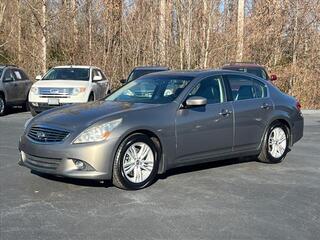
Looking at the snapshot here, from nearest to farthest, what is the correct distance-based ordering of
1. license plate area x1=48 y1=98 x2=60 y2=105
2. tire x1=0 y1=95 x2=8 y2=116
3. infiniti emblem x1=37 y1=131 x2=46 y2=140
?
1. infiniti emblem x1=37 y1=131 x2=46 y2=140
2. license plate area x1=48 y1=98 x2=60 y2=105
3. tire x1=0 y1=95 x2=8 y2=116

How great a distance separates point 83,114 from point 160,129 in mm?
995

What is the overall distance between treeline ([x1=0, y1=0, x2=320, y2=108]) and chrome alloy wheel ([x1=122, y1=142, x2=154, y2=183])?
1758 centimetres

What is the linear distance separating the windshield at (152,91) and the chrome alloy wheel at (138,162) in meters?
0.78

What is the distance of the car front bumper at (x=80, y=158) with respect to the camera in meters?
6.50

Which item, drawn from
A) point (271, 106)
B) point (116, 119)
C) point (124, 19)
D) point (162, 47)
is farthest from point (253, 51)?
point (116, 119)

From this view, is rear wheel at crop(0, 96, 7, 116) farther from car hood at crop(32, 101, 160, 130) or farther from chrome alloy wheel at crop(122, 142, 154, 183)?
chrome alloy wheel at crop(122, 142, 154, 183)

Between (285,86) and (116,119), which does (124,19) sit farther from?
(116,119)

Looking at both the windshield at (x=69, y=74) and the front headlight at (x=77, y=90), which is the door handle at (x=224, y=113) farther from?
the windshield at (x=69, y=74)

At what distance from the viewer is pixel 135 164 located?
6.88 metres

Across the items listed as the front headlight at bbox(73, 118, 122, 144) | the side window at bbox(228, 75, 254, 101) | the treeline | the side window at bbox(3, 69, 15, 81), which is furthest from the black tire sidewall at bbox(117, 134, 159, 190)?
the treeline

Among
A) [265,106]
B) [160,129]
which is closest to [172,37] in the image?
[265,106]

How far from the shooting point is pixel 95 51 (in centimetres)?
2538

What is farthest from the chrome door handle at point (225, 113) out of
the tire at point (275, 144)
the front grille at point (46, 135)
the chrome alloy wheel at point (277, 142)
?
the front grille at point (46, 135)

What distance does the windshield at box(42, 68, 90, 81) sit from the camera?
1697 centimetres
